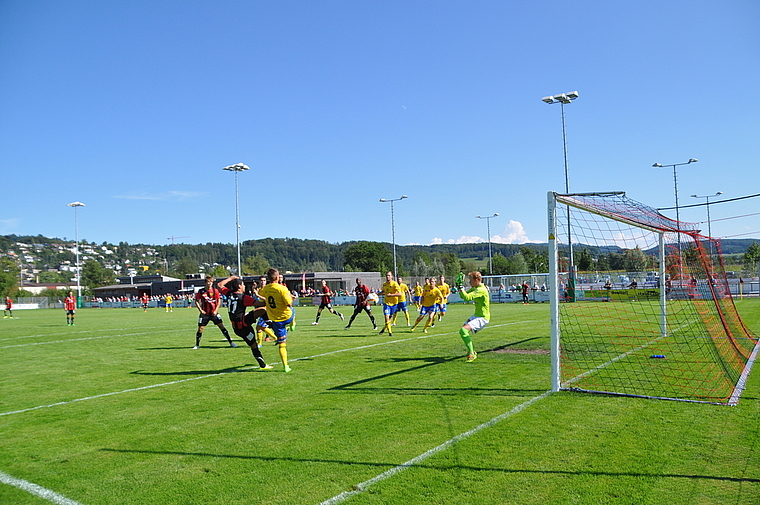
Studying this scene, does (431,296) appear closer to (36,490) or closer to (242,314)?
(242,314)

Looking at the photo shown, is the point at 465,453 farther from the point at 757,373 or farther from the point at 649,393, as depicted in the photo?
the point at 757,373

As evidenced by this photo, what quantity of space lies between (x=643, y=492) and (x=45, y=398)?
921 cm

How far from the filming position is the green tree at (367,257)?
128 metres

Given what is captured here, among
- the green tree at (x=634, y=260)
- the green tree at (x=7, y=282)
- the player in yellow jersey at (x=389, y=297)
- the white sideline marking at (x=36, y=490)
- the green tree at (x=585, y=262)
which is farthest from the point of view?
the green tree at (x=7, y=282)

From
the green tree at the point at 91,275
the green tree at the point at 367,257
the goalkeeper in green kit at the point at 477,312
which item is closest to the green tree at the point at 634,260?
the goalkeeper in green kit at the point at 477,312

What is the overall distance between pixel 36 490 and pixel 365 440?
10.6ft

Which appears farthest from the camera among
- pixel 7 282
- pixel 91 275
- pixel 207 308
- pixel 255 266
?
pixel 255 266

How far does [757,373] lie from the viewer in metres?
9.49

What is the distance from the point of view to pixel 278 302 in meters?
10.8

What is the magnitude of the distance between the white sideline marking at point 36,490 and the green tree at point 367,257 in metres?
121

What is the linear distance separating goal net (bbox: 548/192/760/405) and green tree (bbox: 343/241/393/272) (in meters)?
105

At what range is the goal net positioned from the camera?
28.3ft

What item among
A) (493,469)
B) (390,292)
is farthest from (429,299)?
(493,469)

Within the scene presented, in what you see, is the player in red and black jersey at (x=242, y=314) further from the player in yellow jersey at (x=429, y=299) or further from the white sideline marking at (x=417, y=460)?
the player in yellow jersey at (x=429, y=299)
